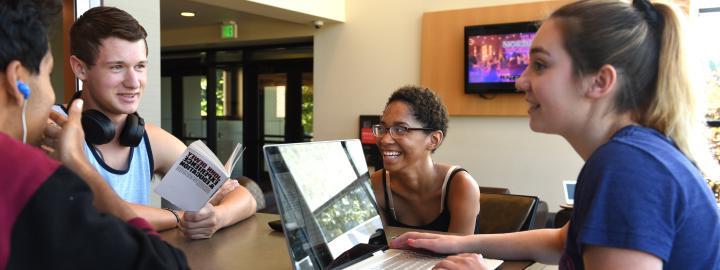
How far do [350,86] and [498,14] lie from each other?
1789 mm

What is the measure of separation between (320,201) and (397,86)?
15.5 feet

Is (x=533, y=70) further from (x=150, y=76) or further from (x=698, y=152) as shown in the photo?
(x=150, y=76)

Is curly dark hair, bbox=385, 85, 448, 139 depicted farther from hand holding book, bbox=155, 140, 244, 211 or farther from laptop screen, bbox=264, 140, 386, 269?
hand holding book, bbox=155, 140, 244, 211

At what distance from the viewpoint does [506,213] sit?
2.13 m

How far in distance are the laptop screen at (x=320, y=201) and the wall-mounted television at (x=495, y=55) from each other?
157 inches

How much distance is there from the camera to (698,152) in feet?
3.25

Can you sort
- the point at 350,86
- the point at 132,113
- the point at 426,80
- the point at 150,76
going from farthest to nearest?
the point at 350,86 → the point at 426,80 → the point at 150,76 → the point at 132,113

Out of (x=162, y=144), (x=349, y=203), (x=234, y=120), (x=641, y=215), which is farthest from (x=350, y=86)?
(x=641, y=215)

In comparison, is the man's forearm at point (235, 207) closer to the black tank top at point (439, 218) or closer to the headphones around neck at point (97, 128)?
the headphones around neck at point (97, 128)

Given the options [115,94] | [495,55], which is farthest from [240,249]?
[495,55]

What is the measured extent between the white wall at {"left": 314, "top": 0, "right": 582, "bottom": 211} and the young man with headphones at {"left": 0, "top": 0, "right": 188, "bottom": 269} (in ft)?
15.2

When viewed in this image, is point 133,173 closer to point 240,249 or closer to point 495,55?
point 240,249

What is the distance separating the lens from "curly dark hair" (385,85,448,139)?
2109 mm

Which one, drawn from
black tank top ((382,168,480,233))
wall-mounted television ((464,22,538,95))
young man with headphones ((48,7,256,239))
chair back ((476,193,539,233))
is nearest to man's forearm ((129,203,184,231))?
young man with headphones ((48,7,256,239))
